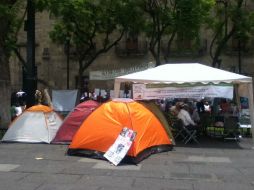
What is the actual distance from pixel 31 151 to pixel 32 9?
6769 mm

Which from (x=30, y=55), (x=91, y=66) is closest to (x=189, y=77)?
(x=30, y=55)

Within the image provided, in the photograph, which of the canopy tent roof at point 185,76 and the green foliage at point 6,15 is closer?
the canopy tent roof at point 185,76

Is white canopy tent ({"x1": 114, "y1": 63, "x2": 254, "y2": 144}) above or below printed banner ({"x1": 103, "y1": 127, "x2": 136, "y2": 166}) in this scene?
above

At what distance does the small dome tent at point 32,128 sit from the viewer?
17.8 m

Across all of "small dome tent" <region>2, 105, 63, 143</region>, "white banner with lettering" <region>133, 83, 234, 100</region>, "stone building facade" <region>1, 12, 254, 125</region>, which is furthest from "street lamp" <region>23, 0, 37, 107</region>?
"stone building facade" <region>1, 12, 254, 125</region>

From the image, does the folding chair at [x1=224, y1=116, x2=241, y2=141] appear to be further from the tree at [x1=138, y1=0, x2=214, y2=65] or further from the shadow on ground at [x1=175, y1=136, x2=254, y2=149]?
the tree at [x1=138, y1=0, x2=214, y2=65]

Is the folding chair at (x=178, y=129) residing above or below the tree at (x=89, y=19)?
below

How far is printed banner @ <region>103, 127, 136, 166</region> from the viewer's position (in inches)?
529

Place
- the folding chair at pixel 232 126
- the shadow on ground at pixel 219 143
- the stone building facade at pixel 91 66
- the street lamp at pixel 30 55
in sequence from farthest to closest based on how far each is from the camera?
the stone building facade at pixel 91 66 < the street lamp at pixel 30 55 < the folding chair at pixel 232 126 < the shadow on ground at pixel 219 143

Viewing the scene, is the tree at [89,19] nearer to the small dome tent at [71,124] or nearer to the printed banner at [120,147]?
the small dome tent at [71,124]

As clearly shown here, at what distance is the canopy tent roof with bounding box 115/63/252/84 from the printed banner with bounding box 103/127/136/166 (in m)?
4.17

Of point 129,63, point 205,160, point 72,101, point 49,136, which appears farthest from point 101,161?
point 129,63

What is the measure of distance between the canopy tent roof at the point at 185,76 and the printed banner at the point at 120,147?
13.7 feet

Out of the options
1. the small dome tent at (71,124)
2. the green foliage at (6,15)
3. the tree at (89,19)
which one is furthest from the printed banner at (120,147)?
the tree at (89,19)
